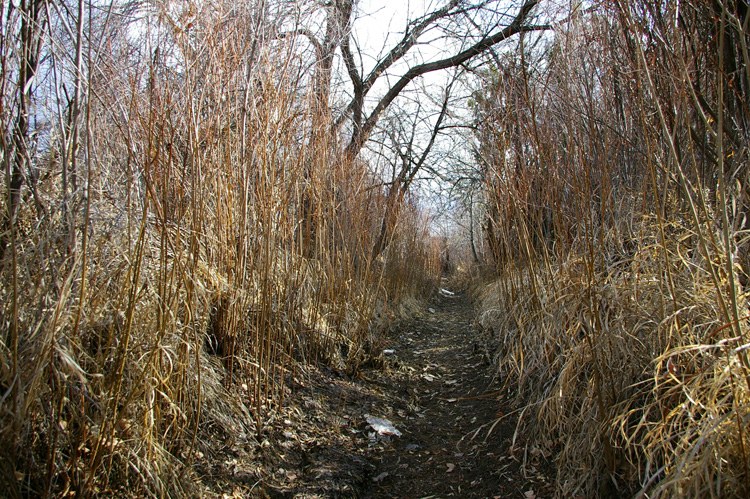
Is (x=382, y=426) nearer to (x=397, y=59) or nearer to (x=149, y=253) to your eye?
(x=149, y=253)

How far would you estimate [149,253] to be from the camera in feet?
5.63

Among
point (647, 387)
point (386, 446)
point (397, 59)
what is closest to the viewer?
point (647, 387)

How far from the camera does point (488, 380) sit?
9.99 feet

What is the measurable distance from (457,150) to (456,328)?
13.6 feet

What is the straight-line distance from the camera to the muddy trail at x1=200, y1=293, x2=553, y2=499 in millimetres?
1740

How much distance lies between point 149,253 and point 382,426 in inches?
58.9

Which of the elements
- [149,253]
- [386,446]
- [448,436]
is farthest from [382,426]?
[149,253]

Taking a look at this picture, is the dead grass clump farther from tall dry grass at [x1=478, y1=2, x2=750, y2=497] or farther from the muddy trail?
the muddy trail

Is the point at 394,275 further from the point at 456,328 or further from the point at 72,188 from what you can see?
the point at 72,188

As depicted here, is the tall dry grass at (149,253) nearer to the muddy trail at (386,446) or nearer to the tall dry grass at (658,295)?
the muddy trail at (386,446)

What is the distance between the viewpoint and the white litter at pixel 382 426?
7.66 feet

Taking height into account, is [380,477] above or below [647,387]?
below

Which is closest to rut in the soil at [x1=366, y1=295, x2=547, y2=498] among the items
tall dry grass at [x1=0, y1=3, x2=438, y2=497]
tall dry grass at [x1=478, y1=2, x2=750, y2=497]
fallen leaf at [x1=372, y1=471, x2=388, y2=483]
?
fallen leaf at [x1=372, y1=471, x2=388, y2=483]

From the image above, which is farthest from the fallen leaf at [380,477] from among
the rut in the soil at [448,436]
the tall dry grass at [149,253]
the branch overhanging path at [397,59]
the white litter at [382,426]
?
the branch overhanging path at [397,59]
